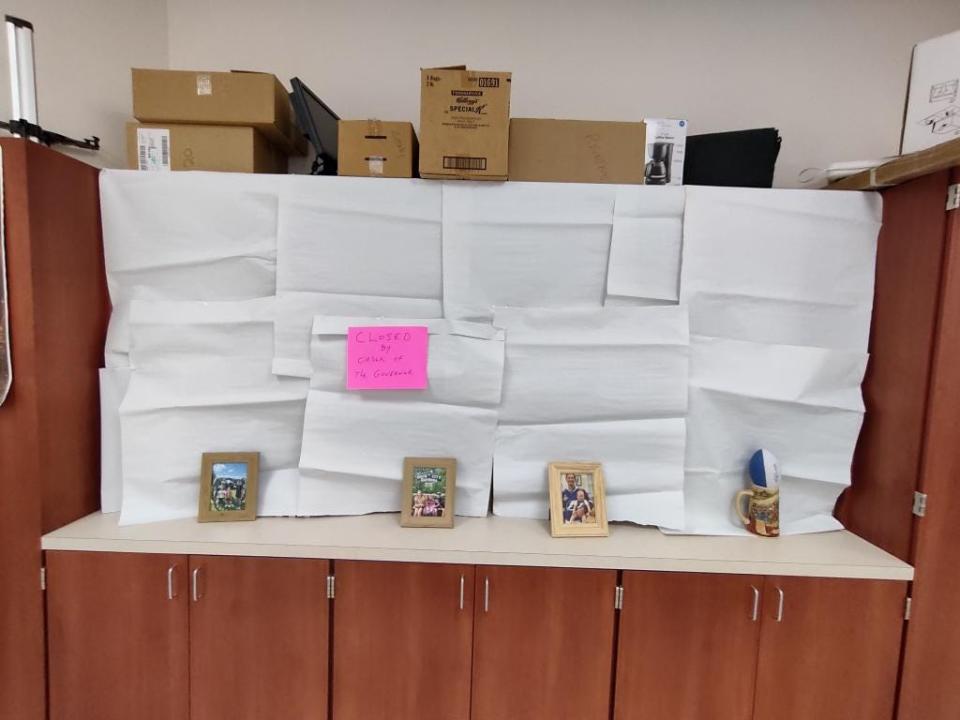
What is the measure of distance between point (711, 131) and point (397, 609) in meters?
1.80

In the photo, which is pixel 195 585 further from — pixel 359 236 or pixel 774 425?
pixel 774 425

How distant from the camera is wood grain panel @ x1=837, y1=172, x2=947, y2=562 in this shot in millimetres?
1168

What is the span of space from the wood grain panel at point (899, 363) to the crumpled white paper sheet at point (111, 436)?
2152 millimetres

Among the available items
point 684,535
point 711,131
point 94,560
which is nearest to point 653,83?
point 711,131

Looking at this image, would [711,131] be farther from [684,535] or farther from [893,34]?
[684,535]

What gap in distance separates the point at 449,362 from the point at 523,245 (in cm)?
40

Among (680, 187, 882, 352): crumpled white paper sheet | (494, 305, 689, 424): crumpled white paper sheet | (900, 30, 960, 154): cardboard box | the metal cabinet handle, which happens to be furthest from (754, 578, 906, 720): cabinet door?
the metal cabinet handle

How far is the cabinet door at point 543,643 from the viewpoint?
1177 mm

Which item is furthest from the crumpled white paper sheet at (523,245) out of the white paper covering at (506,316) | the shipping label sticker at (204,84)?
the shipping label sticker at (204,84)

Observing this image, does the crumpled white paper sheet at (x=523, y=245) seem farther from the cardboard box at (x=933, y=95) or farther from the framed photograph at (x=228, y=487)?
the cardboard box at (x=933, y=95)

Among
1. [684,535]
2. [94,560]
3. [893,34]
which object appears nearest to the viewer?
[94,560]

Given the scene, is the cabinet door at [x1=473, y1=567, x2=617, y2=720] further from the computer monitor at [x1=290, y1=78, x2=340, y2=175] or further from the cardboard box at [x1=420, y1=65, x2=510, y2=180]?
the computer monitor at [x1=290, y1=78, x2=340, y2=175]

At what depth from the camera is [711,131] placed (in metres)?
1.58

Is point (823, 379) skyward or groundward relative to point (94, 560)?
skyward
